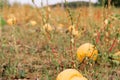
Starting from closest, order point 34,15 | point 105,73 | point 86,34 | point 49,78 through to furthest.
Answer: point 49,78 < point 105,73 < point 86,34 < point 34,15

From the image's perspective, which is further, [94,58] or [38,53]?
[38,53]

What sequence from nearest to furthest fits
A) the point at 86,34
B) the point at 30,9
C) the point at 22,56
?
the point at 22,56 < the point at 86,34 < the point at 30,9

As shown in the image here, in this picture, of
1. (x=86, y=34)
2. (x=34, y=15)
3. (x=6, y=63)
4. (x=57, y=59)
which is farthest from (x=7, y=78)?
(x=34, y=15)

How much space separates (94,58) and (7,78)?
3.02 feet

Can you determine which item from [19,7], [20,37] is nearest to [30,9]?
[19,7]

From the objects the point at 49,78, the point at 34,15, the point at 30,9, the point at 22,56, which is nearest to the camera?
the point at 49,78

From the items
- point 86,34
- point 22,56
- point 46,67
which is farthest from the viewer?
point 86,34

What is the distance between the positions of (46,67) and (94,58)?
1.75 feet

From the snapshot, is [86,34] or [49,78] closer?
[49,78]

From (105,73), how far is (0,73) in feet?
3.49

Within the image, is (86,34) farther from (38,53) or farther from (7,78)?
(7,78)

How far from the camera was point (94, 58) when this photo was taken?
3.69 metres

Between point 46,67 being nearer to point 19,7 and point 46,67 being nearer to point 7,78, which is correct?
point 7,78

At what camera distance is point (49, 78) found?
3.34m
